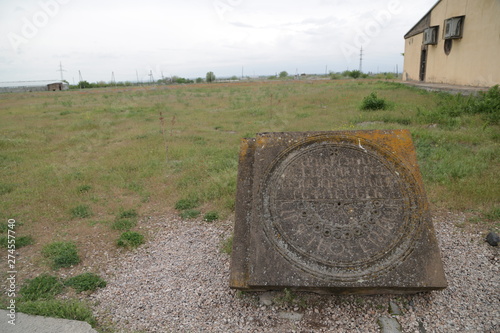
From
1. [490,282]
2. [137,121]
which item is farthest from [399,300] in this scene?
[137,121]

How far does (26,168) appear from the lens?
A: 8516mm

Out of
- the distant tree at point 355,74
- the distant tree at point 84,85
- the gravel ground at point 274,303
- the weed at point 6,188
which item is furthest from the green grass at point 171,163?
the distant tree at point 84,85

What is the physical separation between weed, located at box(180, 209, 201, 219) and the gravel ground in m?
1.26

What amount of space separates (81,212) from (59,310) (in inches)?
113

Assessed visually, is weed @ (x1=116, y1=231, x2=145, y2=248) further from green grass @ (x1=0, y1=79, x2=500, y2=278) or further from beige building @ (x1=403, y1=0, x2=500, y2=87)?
beige building @ (x1=403, y1=0, x2=500, y2=87)

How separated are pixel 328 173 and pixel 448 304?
170 cm

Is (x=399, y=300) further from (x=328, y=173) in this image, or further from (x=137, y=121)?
(x=137, y=121)

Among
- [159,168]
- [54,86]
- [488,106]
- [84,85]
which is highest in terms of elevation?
[84,85]

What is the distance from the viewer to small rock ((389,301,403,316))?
10.4ft

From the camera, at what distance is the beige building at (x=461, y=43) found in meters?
13.9

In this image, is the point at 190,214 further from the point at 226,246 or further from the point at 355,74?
the point at 355,74

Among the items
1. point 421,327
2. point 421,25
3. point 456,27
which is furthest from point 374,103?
point 421,25

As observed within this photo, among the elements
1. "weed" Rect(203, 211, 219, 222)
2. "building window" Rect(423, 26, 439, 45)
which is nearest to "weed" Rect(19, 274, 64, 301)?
"weed" Rect(203, 211, 219, 222)

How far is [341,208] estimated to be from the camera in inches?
139
